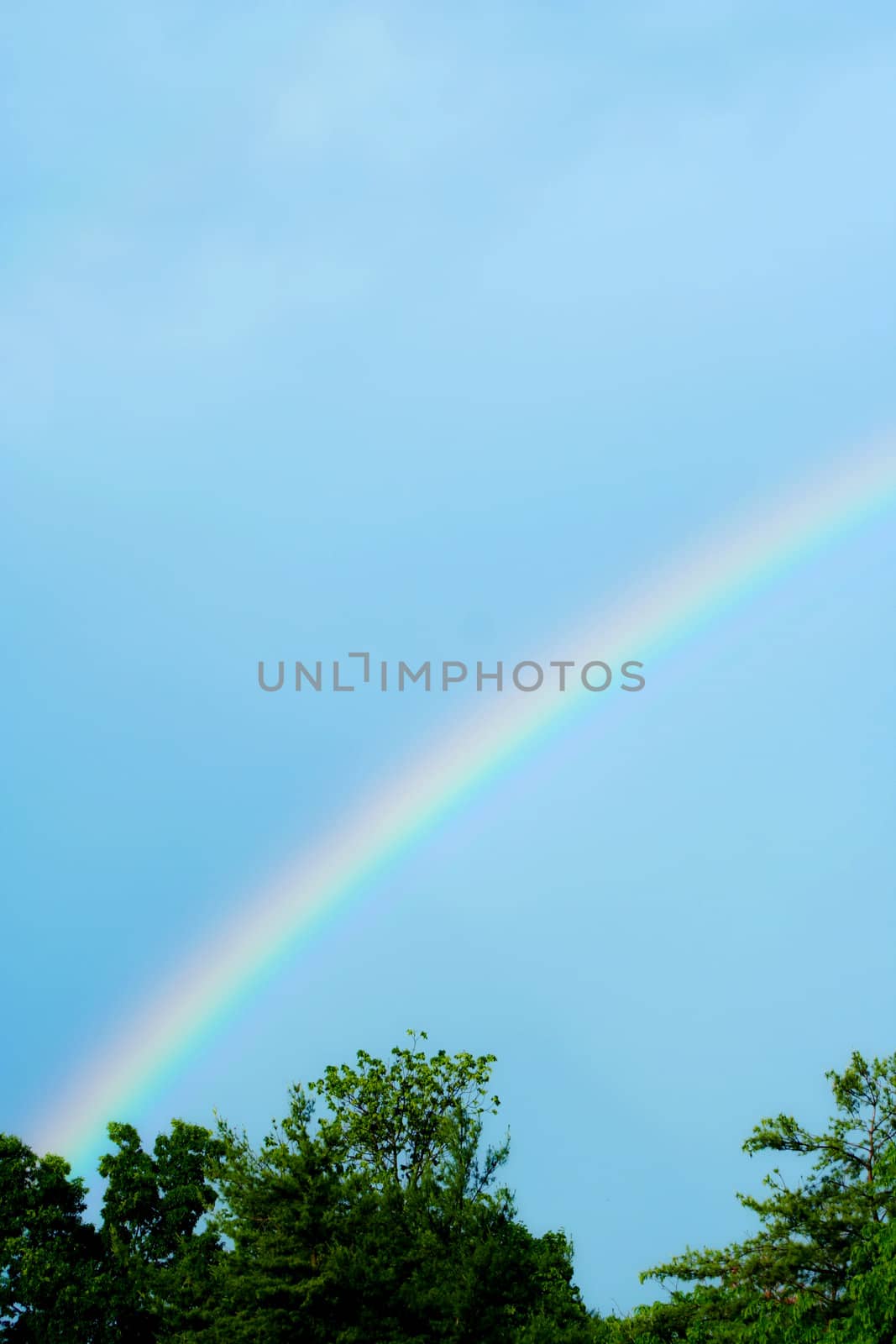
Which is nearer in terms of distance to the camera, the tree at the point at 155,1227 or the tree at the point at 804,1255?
the tree at the point at 804,1255

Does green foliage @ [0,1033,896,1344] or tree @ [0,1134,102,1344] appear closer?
green foliage @ [0,1033,896,1344]

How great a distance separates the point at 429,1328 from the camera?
88.4 ft

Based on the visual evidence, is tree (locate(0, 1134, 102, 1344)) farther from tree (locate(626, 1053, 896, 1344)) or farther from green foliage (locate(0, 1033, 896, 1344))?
tree (locate(626, 1053, 896, 1344))

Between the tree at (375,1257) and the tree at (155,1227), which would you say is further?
the tree at (155,1227)

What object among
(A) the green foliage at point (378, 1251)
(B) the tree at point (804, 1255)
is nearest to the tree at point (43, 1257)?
(A) the green foliage at point (378, 1251)

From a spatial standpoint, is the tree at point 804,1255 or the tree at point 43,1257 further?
the tree at point 43,1257

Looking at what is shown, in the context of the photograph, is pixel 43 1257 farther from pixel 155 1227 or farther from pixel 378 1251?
pixel 378 1251

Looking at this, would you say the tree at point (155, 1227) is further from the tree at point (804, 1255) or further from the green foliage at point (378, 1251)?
the tree at point (804, 1255)

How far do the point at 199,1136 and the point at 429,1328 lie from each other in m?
13.6

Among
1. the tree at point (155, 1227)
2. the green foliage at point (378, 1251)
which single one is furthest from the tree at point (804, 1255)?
the tree at point (155, 1227)

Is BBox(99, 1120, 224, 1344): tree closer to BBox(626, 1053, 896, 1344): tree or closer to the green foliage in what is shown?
the green foliage

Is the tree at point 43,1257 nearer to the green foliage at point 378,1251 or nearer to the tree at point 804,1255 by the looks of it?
the green foliage at point 378,1251

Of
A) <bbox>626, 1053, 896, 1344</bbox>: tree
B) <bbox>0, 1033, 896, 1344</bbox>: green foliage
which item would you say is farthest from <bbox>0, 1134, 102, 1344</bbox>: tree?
<bbox>626, 1053, 896, 1344</bbox>: tree

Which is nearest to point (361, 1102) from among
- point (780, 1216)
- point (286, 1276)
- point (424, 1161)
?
point (424, 1161)
